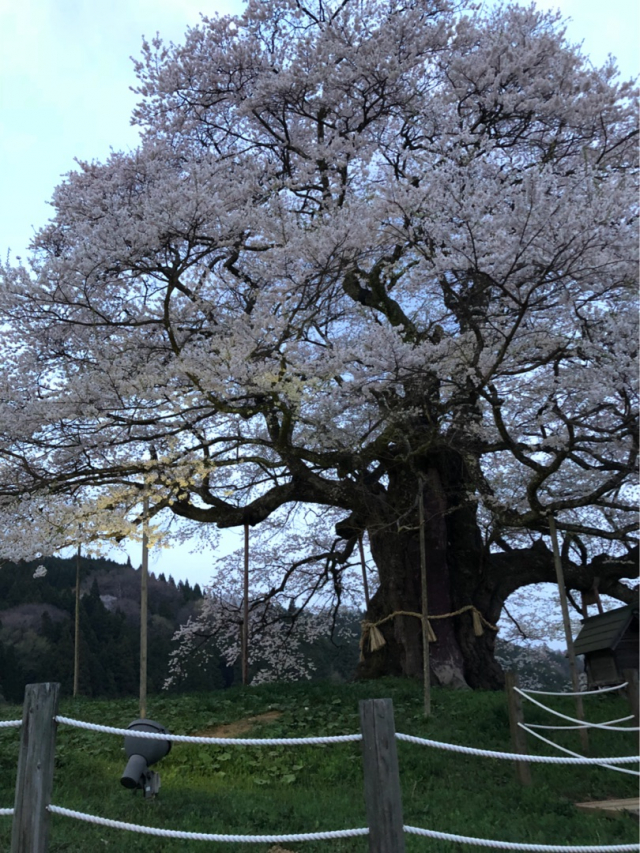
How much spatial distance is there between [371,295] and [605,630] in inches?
232

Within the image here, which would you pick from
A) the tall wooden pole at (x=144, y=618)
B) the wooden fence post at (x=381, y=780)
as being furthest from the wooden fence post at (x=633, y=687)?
the tall wooden pole at (x=144, y=618)

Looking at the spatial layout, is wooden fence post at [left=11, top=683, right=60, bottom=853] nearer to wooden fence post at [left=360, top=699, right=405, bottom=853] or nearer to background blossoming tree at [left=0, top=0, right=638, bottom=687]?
wooden fence post at [left=360, top=699, right=405, bottom=853]

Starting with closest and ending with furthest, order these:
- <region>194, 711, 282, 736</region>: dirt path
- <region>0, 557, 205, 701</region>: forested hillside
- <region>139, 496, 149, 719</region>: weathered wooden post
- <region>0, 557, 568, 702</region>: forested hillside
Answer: <region>139, 496, 149, 719</region>: weathered wooden post, <region>194, 711, 282, 736</region>: dirt path, <region>0, 557, 568, 702</region>: forested hillside, <region>0, 557, 205, 701</region>: forested hillside

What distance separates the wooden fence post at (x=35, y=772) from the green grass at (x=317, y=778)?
1120mm

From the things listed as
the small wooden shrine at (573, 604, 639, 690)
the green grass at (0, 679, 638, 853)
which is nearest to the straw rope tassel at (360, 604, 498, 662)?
the green grass at (0, 679, 638, 853)

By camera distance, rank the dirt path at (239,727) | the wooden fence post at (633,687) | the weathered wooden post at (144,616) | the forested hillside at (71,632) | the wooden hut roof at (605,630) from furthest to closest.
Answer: the forested hillside at (71,632)
the wooden hut roof at (605,630)
the dirt path at (239,727)
the weathered wooden post at (144,616)
the wooden fence post at (633,687)

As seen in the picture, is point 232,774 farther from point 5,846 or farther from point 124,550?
point 124,550

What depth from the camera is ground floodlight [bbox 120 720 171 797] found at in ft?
17.9

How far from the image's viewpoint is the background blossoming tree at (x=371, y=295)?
26.3 ft

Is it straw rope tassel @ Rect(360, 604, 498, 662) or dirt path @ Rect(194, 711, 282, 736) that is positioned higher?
straw rope tassel @ Rect(360, 604, 498, 662)

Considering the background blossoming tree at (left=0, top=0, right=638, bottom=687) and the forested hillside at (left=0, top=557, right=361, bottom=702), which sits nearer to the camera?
the background blossoming tree at (left=0, top=0, right=638, bottom=687)

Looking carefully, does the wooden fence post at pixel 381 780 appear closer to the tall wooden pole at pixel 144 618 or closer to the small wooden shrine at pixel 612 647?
the tall wooden pole at pixel 144 618

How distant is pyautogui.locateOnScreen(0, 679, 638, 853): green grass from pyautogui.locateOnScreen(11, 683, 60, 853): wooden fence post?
1.12 m

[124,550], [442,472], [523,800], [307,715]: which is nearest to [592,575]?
[442,472]
